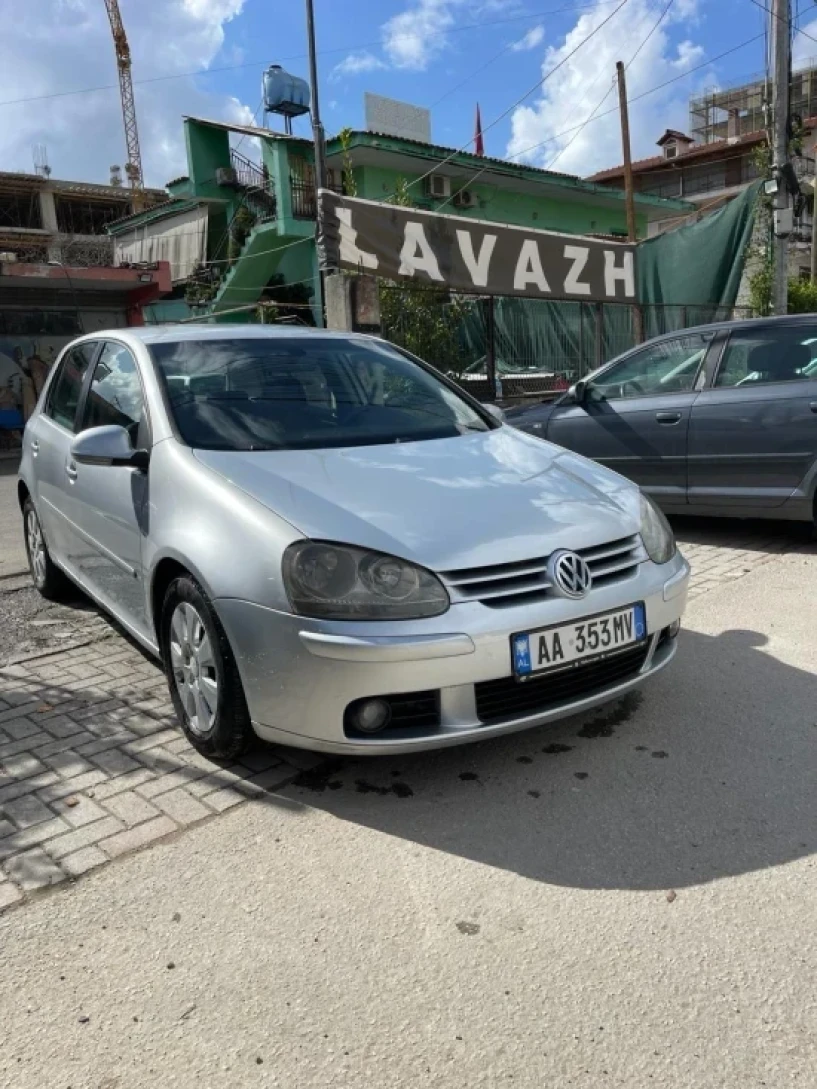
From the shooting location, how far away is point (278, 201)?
19.3m

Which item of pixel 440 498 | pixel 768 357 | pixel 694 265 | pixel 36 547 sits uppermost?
pixel 694 265

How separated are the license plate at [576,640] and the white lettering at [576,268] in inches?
316

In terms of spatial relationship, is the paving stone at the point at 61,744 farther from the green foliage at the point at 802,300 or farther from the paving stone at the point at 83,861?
the green foliage at the point at 802,300

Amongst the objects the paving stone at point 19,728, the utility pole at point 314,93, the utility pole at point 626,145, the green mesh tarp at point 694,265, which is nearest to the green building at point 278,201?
the utility pole at point 626,145

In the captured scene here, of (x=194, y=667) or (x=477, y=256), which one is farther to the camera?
(x=477, y=256)

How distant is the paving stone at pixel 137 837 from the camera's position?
2.55 meters

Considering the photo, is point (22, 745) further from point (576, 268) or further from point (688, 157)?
point (688, 157)

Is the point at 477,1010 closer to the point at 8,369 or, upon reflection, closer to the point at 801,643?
the point at 801,643

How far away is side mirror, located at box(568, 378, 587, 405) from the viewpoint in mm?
6719

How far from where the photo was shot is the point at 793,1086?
166 centimetres

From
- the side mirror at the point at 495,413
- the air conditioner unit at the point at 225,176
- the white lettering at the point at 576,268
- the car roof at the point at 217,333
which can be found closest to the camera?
the car roof at the point at 217,333

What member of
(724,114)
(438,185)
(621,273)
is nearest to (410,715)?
(621,273)

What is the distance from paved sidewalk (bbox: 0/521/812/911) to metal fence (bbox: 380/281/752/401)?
226 inches

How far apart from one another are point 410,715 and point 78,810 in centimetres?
114
